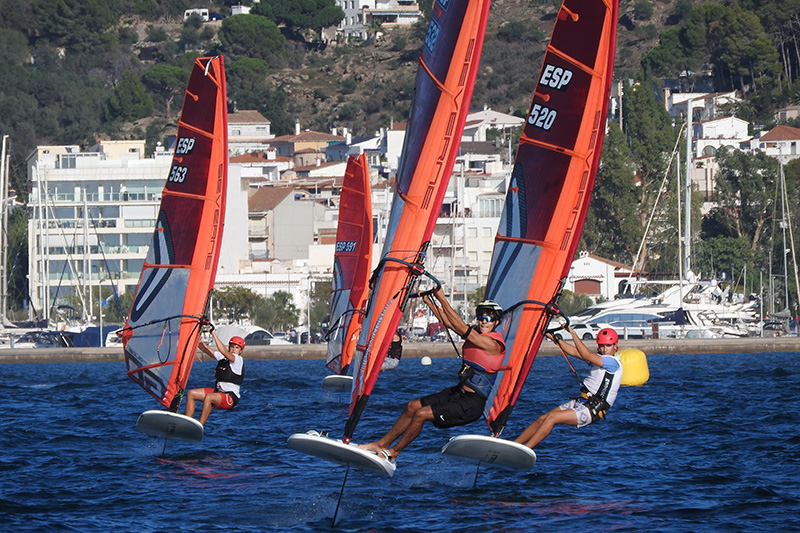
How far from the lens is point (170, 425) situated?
1877 cm

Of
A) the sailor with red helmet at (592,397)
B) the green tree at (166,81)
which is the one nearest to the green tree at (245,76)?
the green tree at (166,81)

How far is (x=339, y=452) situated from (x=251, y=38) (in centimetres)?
17758

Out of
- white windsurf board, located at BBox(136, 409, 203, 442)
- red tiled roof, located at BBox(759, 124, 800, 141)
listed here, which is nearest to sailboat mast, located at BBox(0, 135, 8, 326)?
white windsurf board, located at BBox(136, 409, 203, 442)

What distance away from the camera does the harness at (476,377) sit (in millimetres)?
14570

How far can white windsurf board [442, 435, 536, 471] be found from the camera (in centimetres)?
1479

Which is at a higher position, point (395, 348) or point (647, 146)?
point (647, 146)

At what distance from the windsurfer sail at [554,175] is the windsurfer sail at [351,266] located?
36.5 ft

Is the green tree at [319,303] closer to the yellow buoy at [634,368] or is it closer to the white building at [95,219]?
the white building at [95,219]

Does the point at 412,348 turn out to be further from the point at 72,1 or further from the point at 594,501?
the point at 72,1

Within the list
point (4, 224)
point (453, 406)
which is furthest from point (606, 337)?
point (4, 224)

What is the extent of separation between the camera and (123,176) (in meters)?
89.4

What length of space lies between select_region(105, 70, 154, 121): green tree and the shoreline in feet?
382

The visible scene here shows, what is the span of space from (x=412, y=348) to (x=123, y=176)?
131ft

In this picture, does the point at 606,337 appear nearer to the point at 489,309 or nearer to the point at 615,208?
the point at 489,309
